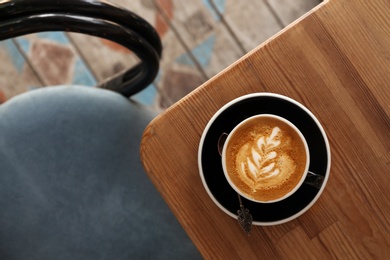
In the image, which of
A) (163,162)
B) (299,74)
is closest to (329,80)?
(299,74)

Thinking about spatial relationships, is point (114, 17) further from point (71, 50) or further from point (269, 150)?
point (71, 50)

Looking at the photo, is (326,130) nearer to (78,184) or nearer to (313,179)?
(313,179)

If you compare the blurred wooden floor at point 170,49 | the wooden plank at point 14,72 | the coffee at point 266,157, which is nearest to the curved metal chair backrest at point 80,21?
the coffee at point 266,157

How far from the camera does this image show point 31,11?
0.68 m

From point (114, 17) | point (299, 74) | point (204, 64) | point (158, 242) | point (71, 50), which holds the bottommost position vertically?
point (158, 242)

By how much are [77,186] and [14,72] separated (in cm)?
60

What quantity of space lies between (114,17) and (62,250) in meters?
0.46

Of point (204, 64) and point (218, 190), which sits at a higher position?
point (204, 64)

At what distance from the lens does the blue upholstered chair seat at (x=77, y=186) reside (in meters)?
0.87

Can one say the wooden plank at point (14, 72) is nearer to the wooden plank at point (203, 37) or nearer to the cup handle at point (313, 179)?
the wooden plank at point (203, 37)

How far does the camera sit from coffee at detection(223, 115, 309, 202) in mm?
649

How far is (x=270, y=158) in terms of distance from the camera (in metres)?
0.65

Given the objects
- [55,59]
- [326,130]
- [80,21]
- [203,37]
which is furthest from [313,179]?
[55,59]

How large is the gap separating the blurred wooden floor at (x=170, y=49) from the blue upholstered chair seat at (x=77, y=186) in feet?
1.47
